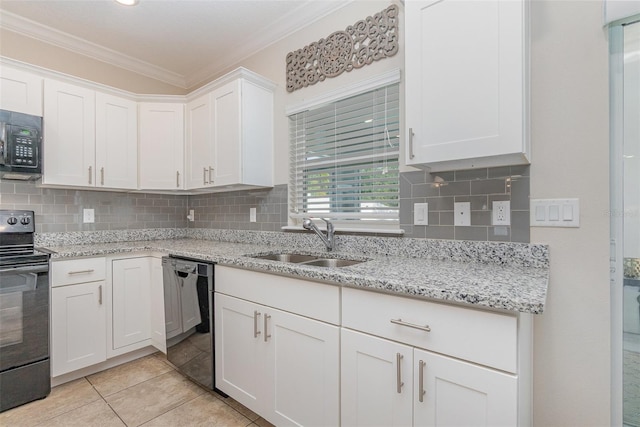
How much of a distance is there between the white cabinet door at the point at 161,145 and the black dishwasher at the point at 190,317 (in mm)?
917

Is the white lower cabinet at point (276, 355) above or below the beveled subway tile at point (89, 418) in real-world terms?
above

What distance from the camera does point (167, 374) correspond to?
2295 millimetres

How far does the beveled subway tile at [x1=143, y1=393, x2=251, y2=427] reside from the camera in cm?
175

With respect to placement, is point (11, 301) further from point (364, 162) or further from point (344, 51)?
point (344, 51)

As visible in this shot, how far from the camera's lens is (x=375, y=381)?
1233 mm

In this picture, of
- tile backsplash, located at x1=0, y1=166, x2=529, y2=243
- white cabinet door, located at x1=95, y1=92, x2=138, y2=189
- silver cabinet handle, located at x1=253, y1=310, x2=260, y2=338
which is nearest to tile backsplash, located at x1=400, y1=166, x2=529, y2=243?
tile backsplash, located at x1=0, y1=166, x2=529, y2=243

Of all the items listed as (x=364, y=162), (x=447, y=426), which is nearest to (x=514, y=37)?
(x=364, y=162)

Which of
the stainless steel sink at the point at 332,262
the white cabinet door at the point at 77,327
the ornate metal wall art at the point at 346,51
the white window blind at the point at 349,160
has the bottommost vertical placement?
the white cabinet door at the point at 77,327

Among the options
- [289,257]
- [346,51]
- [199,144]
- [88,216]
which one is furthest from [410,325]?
[88,216]

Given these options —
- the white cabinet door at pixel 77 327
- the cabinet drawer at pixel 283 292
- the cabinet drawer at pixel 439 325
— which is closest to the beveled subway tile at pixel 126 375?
the white cabinet door at pixel 77 327

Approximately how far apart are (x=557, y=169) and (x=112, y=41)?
10.9 ft

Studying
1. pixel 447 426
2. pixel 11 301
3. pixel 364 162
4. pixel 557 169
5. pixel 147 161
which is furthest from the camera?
pixel 147 161

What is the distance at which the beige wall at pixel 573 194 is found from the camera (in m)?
1.29

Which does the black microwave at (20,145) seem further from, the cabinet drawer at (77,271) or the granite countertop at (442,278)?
the granite countertop at (442,278)
